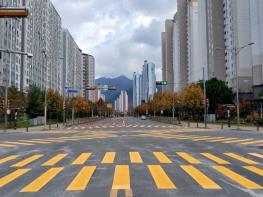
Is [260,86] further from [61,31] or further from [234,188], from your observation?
[61,31]

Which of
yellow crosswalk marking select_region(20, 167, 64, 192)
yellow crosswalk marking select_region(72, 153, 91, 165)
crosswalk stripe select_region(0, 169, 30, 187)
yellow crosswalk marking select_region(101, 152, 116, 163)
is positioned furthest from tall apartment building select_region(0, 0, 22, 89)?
yellow crosswalk marking select_region(20, 167, 64, 192)

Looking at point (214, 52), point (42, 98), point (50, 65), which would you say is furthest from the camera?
point (50, 65)

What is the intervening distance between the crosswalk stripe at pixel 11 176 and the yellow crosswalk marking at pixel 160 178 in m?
3.86

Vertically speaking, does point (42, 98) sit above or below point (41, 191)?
above

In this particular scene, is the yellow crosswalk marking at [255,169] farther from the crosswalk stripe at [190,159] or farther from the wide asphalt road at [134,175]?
the crosswalk stripe at [190,159]

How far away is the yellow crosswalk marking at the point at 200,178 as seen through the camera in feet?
29.6

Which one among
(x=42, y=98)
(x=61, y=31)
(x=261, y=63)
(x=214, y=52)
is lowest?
(x=42, y=98)

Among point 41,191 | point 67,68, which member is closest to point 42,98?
point 41,191

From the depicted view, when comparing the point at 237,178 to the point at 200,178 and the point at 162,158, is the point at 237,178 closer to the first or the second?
the point at 200,178

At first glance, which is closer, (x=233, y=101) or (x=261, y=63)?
(x=261, y=63)

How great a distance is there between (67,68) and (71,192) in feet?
545

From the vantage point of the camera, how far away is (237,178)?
33.7ft

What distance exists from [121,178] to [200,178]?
82.9 inches

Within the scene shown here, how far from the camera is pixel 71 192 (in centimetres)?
839
